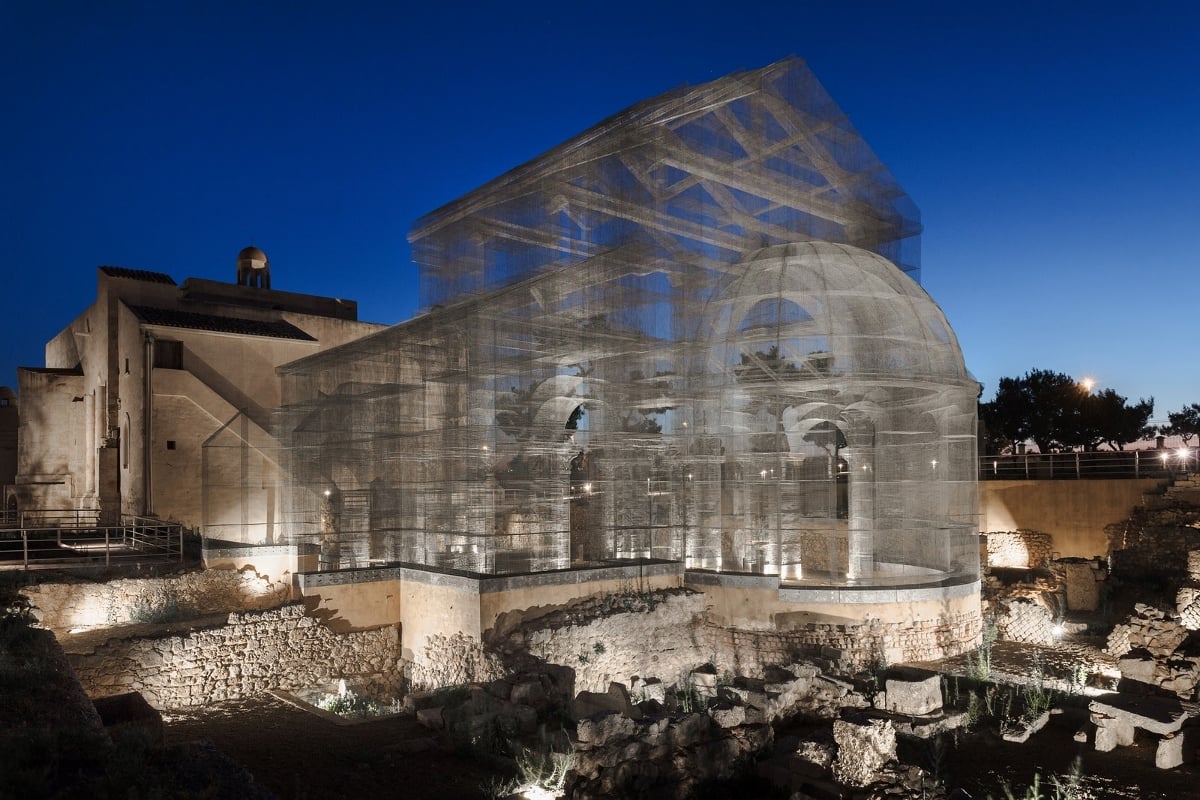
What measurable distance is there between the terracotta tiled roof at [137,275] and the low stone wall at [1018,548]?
82.8 ft

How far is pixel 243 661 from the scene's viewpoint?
12.4 metres

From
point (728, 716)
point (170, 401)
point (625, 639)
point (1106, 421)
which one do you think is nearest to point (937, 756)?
point (728, 716)

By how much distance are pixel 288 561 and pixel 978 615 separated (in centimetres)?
1378

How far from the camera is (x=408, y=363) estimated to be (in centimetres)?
1780

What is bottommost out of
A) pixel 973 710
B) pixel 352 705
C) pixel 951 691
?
pixel 352 705

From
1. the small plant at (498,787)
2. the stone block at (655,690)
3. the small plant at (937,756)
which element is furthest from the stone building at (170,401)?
the small plant at (937,756)

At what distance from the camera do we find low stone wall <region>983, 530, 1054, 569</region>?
845 inches

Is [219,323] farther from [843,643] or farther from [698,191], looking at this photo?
[843,643]

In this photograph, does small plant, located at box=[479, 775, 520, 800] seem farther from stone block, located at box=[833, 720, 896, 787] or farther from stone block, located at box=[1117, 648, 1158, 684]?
stone block, located at box=[1117, 648, 1158, 684]

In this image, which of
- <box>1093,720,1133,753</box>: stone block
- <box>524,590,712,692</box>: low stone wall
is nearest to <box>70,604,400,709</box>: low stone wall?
<box>524,590,712,692</box>: low stone wall

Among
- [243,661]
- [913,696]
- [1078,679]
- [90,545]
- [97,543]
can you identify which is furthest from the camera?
[97,543]

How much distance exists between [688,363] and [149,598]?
10948mm

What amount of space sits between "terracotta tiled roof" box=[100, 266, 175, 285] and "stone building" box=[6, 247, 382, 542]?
0.05 meters

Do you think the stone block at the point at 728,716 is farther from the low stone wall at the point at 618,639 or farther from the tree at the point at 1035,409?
the tree at the point at 1035,409
